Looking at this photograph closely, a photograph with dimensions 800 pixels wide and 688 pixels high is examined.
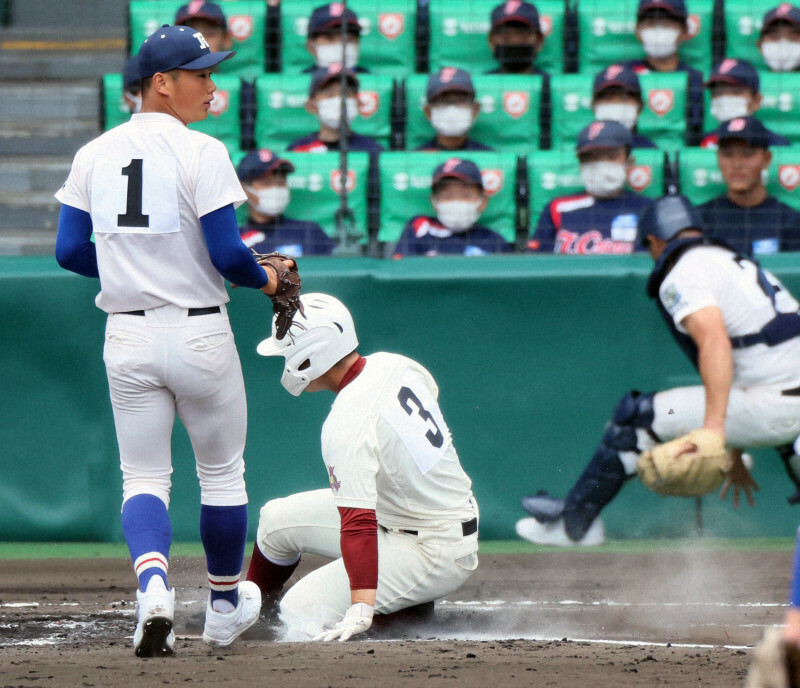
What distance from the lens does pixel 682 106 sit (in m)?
7.01

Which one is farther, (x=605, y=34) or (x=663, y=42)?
(x=605, y=34)

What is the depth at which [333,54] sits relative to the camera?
23.4ft

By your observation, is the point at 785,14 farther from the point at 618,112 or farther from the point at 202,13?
the point at 202,13

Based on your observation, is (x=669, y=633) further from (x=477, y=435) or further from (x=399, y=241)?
(x=399, y=241)

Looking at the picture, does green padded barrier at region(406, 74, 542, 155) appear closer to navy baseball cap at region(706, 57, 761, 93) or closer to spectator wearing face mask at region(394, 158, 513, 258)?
spectator wearing face mask at region(394, 158, 513, 258)

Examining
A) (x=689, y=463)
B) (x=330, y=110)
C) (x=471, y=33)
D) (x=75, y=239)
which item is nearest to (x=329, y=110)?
(x=330, y=110)

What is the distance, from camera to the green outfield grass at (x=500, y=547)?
18.0 ft

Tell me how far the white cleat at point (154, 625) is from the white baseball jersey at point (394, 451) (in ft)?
1.97

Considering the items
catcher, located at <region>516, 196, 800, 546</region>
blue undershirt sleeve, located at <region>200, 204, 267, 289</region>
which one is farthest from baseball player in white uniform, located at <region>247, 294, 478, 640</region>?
catcher, located at <region>516, 196, 800, 546</region>

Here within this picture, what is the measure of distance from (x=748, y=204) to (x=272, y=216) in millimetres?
2386

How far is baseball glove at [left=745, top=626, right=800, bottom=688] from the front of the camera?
5.83 feet

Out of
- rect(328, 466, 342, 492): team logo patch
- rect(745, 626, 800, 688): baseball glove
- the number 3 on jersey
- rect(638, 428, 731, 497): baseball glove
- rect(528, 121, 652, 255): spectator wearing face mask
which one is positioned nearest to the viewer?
rect(745, 626, 800, 688): baseball glove

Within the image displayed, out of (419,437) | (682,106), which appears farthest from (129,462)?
(682,106)

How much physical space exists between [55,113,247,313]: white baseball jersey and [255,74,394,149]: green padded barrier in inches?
142
